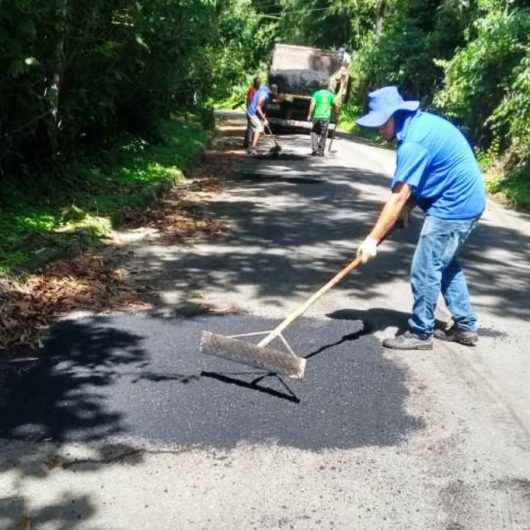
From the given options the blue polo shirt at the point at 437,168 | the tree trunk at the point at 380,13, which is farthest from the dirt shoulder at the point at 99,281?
the tree trunk at the point at 380,13

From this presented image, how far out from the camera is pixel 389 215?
4305 mm

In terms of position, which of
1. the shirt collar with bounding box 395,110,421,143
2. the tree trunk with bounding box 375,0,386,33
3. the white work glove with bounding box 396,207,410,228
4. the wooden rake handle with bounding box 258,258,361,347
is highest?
the tree trunk with bounding box 375,0,386,33

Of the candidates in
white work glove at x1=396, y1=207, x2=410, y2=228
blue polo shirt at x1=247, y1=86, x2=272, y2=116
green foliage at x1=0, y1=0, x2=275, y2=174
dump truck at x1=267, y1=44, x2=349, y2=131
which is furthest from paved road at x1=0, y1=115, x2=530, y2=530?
dump truck at x1=267, y1=44, x2=349, y2=131

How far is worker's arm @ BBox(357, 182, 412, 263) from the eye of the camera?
4285 millimetres

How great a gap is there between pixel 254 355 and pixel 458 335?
1.74 metres

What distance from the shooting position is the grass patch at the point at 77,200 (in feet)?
20.4

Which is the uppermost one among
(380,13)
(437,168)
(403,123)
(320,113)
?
(380,13)

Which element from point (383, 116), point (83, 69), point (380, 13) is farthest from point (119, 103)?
point (380, 13)

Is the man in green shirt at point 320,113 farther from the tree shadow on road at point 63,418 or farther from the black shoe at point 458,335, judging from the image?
the tree shadow on road at point 63,418

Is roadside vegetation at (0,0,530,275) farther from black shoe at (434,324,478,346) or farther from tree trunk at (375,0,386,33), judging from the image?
tree trunk at (375,0,386,33)

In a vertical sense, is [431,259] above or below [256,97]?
above

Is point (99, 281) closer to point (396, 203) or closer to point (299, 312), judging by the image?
point (299, 312)

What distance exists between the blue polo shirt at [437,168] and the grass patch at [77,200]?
3311mm

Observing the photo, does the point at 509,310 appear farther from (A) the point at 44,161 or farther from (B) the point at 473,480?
(A) the point at 44,161
